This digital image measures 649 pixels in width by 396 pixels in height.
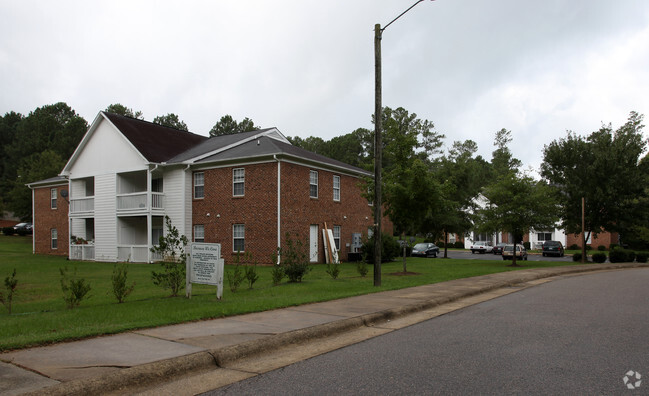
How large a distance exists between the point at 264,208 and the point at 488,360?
64.3 feet

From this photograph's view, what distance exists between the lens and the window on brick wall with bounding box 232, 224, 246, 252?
85.0ft

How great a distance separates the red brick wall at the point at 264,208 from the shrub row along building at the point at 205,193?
0.05 meters

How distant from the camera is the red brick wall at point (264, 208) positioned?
981 inches

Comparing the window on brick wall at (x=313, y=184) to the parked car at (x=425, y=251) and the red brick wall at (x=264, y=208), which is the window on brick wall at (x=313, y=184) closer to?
the red brick wall at (x=264, y=208)

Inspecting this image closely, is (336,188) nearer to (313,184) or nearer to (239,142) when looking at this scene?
(313,184)

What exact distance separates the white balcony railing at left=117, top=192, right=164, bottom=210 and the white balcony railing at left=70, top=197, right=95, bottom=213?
3609mm

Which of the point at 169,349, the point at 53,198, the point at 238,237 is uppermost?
the point at 53,198

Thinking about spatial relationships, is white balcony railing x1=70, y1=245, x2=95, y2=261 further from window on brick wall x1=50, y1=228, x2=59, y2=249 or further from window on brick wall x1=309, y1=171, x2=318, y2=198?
window on brick wall x1=309, y1=171, x2=318, y2=198

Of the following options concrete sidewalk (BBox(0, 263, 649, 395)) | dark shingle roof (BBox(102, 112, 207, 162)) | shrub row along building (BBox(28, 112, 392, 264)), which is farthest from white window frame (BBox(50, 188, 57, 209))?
concrete sidewalk (BBox(0, 263, 649, 395))

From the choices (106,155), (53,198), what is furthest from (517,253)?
(53,198)

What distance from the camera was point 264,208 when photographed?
25.0m

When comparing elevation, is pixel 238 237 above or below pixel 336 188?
below

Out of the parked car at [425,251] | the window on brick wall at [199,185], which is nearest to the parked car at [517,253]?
the parked car at [425,251]

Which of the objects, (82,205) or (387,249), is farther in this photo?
(82,205)
